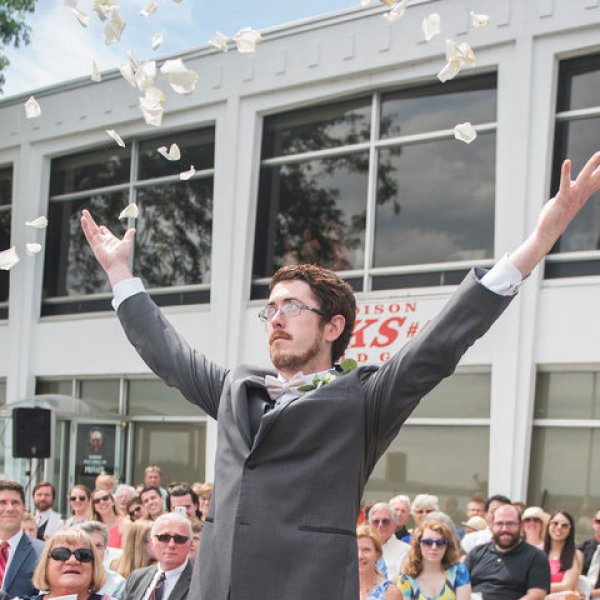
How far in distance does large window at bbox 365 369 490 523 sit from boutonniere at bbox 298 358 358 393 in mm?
13081

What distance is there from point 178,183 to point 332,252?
3.72m

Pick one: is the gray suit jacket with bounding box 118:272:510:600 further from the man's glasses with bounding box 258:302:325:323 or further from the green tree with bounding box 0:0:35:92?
the green tree with bounding box 0:0:35:92

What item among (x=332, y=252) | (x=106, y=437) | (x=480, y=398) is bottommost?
(x=106, y=437)

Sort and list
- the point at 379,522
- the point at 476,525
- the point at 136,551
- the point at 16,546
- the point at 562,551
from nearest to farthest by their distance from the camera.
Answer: the point at 16,546 < the point at 136,551 < the point at 379,522 < the point at 562,551 < the point at 476,525

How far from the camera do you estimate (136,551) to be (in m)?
8.28

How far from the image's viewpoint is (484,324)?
2.84 metres

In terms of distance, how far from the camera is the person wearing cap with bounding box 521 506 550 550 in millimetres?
10508

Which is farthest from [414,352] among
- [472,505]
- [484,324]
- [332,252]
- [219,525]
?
A: [332,252]

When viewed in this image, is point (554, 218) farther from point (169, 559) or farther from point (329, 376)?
point (169, 559)

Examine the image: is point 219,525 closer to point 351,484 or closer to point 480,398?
point 351,484

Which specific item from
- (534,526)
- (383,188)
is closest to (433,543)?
(534,526)

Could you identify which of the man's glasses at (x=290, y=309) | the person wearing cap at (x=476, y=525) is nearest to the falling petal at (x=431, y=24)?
the man's glasses at (x=290, y=309)

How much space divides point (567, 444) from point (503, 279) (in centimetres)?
1301

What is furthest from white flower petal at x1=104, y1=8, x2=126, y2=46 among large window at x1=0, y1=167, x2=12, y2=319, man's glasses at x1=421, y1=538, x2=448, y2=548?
large window at x1=0, y1=167, x2=12, y2=319
